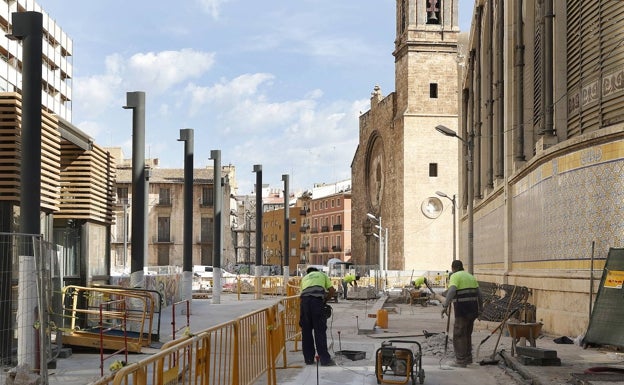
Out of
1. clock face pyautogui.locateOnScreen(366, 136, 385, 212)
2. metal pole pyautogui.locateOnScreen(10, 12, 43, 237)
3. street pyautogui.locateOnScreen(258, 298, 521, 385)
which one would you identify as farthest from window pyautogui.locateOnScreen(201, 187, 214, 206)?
metal pole pyautogui.locateOnScreen(10, 12, 43, 237)

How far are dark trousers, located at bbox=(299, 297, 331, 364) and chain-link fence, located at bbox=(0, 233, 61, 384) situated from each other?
158 inches

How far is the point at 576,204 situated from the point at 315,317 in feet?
23.0

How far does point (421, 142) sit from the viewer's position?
7488 cm

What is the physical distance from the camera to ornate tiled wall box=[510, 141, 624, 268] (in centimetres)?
1631

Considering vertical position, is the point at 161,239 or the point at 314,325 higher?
the point at 161,239

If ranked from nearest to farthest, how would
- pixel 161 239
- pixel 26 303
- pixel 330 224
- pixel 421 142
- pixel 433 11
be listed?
pixel 26 303 < pixel 421 142 < pixel 433 11 < pixel 161 239 < pixel 330 224

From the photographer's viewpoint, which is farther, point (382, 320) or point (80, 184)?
point (382, 320)

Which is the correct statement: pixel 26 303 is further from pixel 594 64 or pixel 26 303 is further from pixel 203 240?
pixel 203 240

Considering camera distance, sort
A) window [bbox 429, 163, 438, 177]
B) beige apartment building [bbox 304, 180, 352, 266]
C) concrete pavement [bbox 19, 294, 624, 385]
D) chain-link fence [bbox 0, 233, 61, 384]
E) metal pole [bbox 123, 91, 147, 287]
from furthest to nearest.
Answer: beige apartment building [bbox 304, 180, 352, 266] < window [bbox 429, 163, 438, 177] < metal pole [bbox 123, 91, 147, 287] < concrete pavement [bbox 19, 294, 624, 385] < chain-link fence [bbox 0, 233, 61, 384]

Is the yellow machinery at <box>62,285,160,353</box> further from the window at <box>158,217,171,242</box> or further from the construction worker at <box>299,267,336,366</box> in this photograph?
the window at <box>158,217,171,242</box>

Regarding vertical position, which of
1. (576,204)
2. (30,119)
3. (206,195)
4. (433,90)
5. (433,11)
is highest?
(433,11)

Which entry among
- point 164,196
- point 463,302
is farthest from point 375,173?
point 463,302

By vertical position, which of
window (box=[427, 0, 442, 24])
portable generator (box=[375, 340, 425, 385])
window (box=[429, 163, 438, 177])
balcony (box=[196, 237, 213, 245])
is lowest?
portable generator (box=[375, 340, 425, 385])

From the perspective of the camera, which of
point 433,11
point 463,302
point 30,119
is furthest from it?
point 433,11
